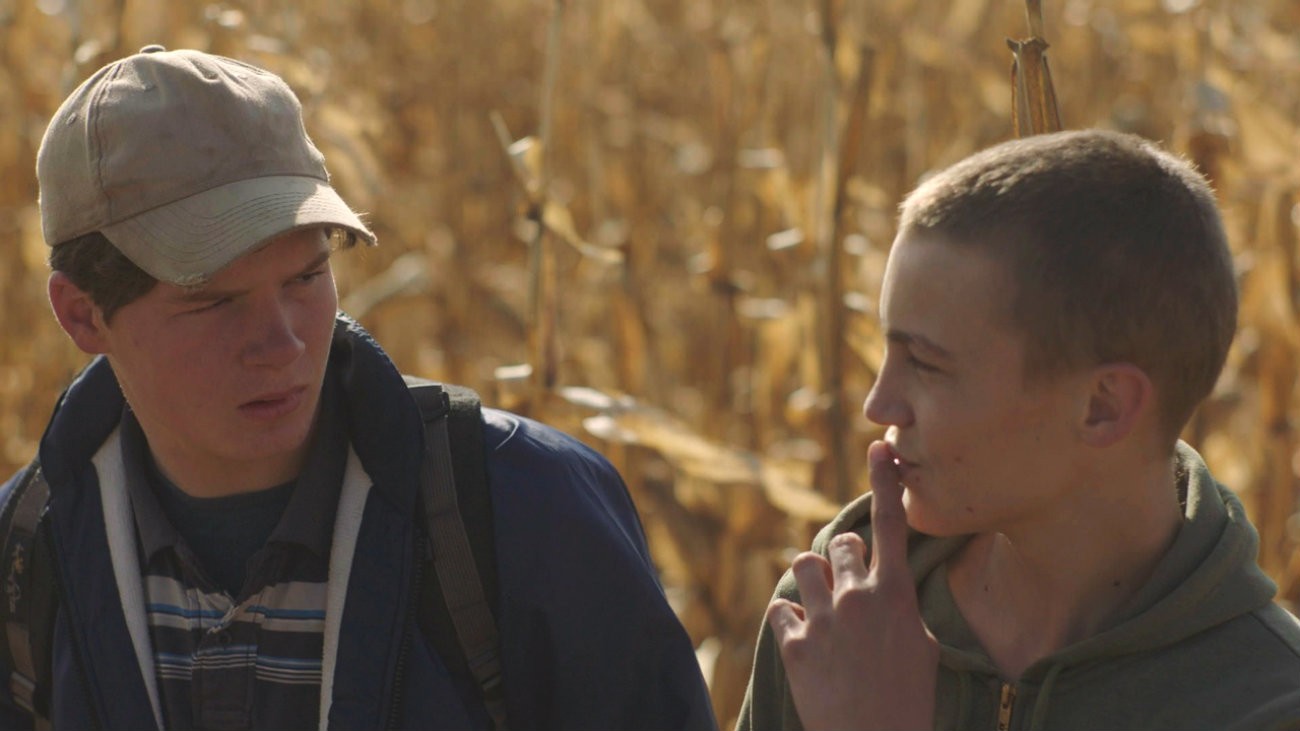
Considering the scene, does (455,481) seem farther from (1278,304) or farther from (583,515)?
(1278,304)

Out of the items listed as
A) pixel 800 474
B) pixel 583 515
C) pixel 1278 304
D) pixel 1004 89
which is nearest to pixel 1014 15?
pixel 1004 89

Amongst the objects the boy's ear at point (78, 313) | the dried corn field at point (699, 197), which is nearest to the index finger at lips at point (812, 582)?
the boy's ear at point (78, 313)

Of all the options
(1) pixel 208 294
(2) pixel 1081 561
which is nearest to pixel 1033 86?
(2) pixel 1081 561

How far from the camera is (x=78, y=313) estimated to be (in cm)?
188

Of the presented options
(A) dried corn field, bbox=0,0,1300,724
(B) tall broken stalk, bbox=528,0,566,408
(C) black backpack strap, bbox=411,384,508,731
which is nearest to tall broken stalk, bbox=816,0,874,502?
(A) dried corn field, bbox=0,0,1300,724

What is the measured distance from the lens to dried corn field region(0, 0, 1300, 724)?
289 centimetres

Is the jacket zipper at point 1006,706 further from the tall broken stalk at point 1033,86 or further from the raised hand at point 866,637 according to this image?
the tall broken stalk at point 1033,86

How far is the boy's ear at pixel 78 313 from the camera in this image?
1.87 m

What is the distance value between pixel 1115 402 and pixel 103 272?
1047 mm

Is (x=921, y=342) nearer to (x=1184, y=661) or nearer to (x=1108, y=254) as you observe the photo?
(x=1108, y=254)

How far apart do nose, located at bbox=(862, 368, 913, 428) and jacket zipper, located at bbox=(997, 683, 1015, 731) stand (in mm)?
275

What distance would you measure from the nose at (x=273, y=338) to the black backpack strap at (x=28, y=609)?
0.36 meters

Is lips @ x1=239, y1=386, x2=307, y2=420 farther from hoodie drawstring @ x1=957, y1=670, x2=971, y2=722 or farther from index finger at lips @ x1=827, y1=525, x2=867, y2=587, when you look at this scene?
hoodie drawstring @ x1=957, y1=670, x2=971, y2=722

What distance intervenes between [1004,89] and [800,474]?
225 cm
